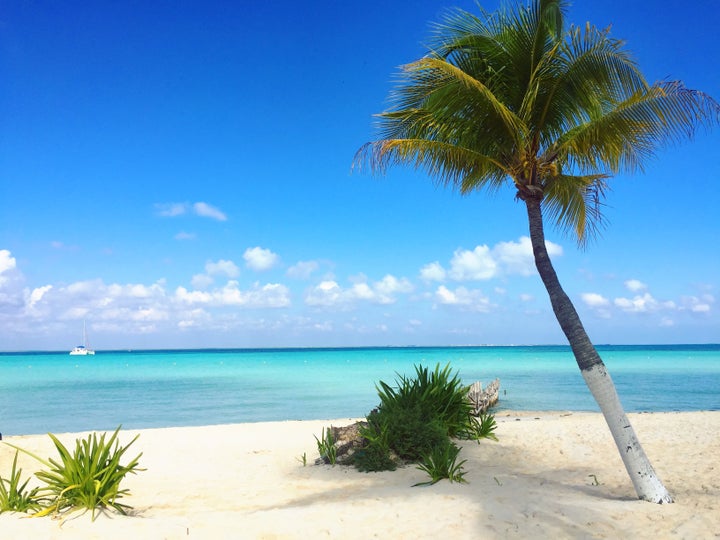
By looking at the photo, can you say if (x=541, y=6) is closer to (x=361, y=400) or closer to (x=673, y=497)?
(x=673, y=497)

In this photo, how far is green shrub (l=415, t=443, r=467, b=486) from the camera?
703cm

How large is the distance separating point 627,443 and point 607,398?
546 millimetres

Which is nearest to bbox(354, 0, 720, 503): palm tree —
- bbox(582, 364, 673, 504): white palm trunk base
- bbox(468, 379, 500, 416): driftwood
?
bbox(582, 364, 673, 504): white palm trunk base

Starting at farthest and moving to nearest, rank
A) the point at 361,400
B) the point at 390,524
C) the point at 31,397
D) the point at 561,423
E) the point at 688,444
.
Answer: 1. the point at 31,397
2. the point at 361,400
3. the point at 561,423
4. the point at 688,444
5. the point at 390,524

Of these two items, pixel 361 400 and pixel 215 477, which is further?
pixel 361 400

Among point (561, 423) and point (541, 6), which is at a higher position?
point (541, 6)

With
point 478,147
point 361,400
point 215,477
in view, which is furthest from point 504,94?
point 361,400

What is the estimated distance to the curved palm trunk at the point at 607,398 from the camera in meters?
6.02

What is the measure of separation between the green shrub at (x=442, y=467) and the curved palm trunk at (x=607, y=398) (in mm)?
1942

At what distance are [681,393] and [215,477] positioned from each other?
23.0m

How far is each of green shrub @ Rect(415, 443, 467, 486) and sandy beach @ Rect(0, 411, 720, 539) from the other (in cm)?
20

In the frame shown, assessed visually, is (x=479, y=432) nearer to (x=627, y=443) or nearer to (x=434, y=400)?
(x=434, y=400)

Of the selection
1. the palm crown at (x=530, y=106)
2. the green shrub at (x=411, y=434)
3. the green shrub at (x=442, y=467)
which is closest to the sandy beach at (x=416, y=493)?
the green shrub at (x=442, y=467)

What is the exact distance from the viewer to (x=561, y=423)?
11.9 m
